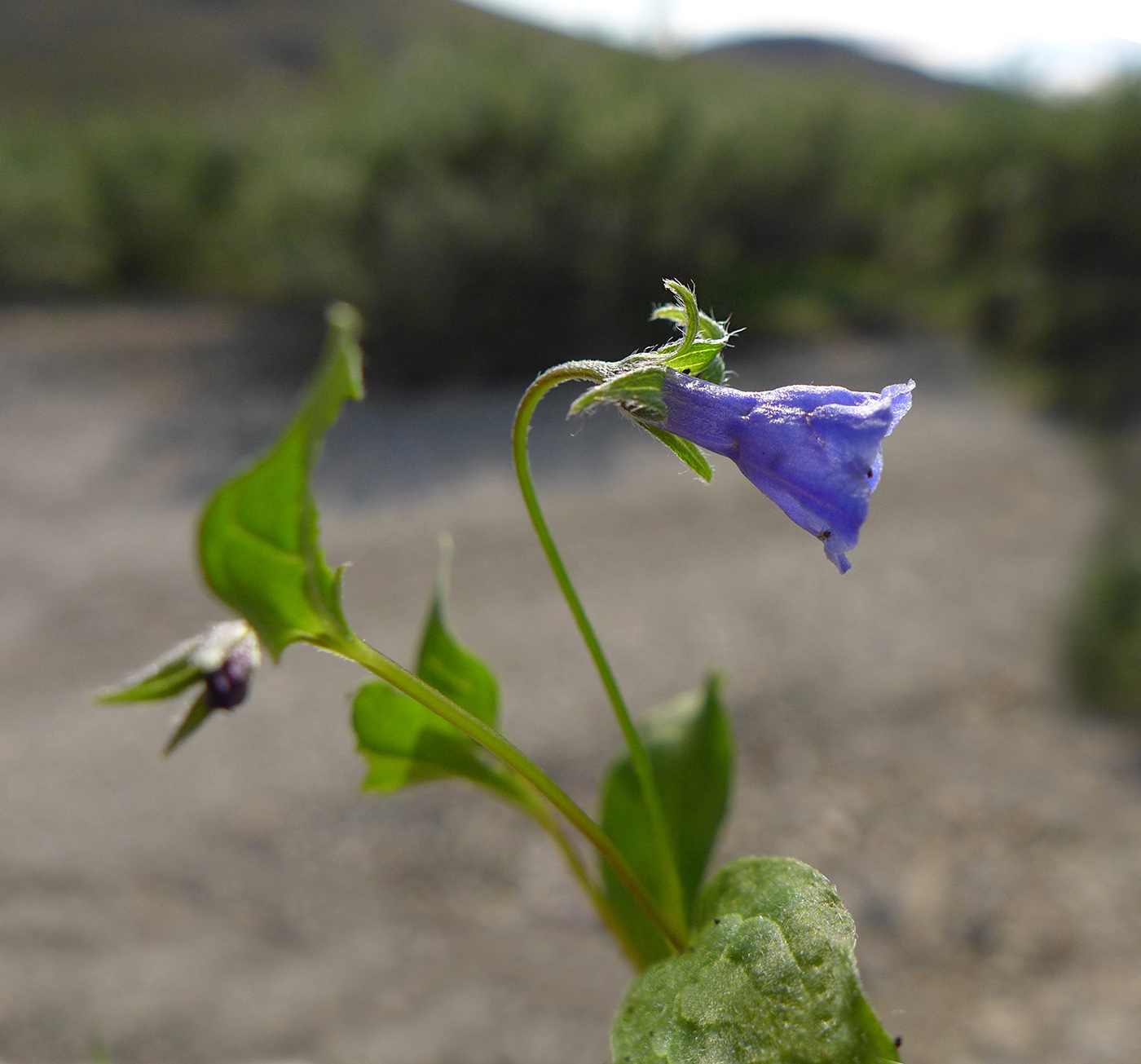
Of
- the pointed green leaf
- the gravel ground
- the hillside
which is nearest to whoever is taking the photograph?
the pointed green leaf

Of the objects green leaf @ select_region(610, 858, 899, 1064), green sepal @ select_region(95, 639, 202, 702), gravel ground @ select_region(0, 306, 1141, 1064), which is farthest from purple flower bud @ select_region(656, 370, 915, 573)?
gravel ground @ select_region(0, 306, 1141, 1064)

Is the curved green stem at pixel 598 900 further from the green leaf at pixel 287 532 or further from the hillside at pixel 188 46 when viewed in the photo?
the hillside at pixel 188 46

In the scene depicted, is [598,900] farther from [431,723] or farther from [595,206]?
[595,206]

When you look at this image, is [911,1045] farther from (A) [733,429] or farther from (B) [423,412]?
(B) [423,412]

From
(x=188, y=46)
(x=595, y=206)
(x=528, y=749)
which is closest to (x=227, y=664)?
(x=528, y=749)

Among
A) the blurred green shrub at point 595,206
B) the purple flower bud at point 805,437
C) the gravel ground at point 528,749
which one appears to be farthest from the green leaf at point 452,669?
the blurred green shrub at point 595,206

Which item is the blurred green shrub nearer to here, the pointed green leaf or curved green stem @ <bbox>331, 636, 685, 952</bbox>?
the pointed green leaf

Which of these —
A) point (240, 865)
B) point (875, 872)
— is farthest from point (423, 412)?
point (875, 872)

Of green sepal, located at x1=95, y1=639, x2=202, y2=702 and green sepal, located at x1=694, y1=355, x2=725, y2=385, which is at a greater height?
green sepal, located at x1=694, y1=355, x2=725, y2=385
